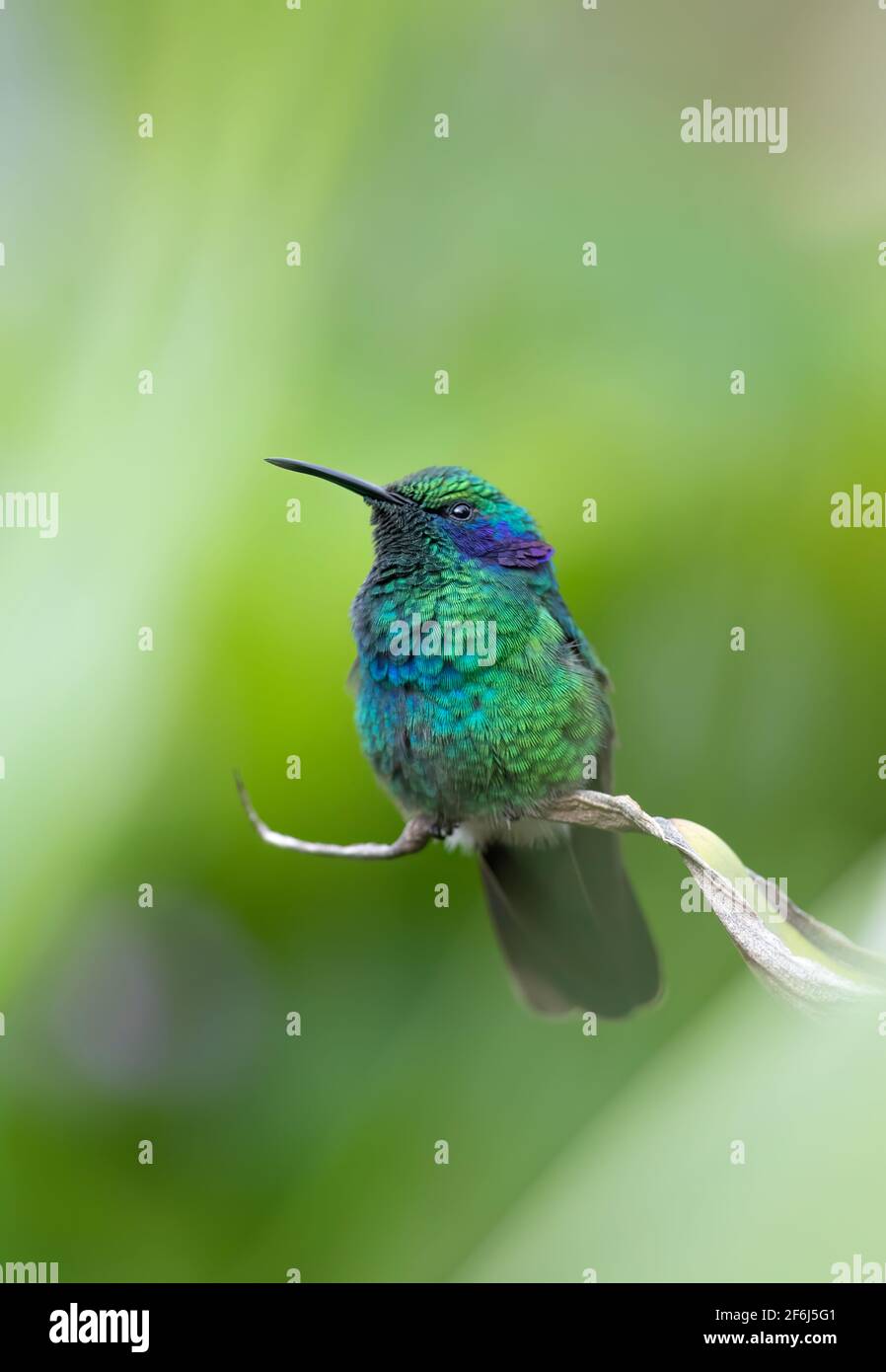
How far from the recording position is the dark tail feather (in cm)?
251

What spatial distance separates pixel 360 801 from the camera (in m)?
2.58

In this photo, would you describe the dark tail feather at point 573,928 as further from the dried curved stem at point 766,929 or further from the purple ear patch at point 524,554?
the dried curved stem at point 766,929

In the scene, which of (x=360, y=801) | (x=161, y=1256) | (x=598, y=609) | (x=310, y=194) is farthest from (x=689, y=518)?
(x=161, y=1256)

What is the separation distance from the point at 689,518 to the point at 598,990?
108 centimetres

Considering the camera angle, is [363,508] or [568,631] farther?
[363,508]

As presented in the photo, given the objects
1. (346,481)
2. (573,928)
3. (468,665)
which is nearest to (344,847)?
(468,665)

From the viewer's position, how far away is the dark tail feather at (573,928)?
251cm

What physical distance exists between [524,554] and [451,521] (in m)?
0.16

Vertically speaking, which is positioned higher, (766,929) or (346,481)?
(346,481)

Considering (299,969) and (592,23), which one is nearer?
(299,969)

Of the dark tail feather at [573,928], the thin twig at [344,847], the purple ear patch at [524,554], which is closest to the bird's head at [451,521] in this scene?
the purple ear patch at [524,554]

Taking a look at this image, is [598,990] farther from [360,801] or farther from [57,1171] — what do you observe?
[57,1171]

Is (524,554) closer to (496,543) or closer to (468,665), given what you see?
(496,543)

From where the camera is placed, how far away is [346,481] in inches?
84.2
